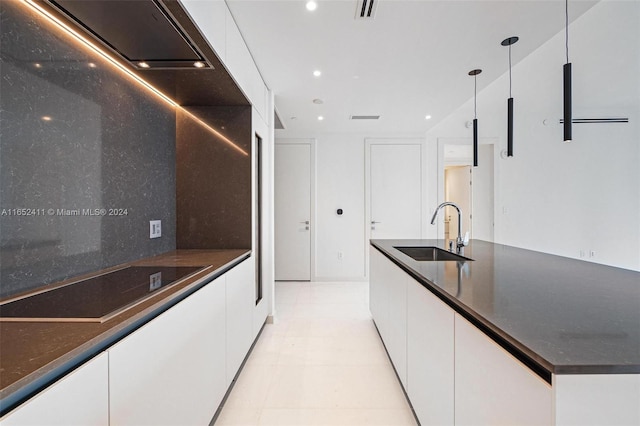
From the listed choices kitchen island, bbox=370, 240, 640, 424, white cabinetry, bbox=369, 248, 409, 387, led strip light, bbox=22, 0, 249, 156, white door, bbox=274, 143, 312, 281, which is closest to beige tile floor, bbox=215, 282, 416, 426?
white cabinetry, bbox=369, 248, 409, 387

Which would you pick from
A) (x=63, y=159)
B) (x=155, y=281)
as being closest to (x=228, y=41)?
(x=63, y=159)

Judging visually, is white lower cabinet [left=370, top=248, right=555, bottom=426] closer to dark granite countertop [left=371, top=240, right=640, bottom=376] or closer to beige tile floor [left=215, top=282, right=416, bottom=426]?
dark granite countertop [left=371, top=240, right=640, bottom=376]

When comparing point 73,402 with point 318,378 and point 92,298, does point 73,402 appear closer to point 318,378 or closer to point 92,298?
point 92,298

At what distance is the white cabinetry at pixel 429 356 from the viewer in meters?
1.09

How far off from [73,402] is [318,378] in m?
1.67

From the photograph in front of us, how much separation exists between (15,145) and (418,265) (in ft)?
6.15

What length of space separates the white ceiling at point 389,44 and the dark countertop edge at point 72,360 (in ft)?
5.94

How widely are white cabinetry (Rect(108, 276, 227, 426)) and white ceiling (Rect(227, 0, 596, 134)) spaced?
1759 mm

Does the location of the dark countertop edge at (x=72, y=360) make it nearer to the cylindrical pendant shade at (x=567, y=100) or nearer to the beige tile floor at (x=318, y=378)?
the beige tile floor at (x=318, y=378)

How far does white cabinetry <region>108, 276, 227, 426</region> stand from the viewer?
2.63 ft

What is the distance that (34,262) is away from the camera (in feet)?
→ 3.62

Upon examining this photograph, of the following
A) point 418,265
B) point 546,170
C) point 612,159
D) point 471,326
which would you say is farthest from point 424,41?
point 612,159

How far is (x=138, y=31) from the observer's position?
127 cm

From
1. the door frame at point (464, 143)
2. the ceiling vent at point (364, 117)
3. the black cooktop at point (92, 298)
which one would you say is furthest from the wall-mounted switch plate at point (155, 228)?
the door frame at point (464, 143)
